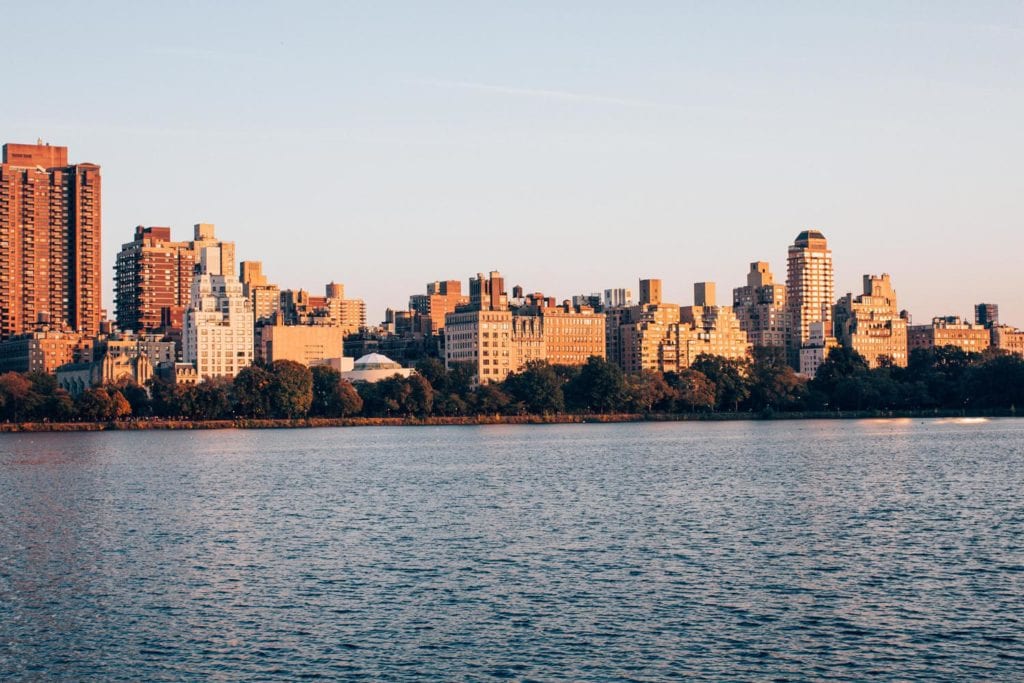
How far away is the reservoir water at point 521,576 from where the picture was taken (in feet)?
137

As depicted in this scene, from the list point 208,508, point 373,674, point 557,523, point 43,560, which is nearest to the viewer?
point 373,674

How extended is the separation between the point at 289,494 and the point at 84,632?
4713cm

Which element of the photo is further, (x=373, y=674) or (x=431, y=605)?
(x=431, y=605)

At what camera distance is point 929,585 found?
51.9 meters

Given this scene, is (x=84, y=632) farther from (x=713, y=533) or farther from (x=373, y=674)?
(x=713, y=533)

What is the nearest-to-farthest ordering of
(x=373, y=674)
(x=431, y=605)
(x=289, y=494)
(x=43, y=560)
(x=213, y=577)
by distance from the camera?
(x=373, y=674) < (x=431, y=605) < (x=213, y=577) < (x=43, y=560) < (x=289, y=494)

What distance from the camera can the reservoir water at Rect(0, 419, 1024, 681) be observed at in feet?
137

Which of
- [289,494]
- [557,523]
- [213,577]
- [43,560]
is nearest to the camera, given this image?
[213,577]

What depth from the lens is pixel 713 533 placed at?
6731 centimetres

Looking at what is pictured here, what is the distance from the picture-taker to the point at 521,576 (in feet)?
181

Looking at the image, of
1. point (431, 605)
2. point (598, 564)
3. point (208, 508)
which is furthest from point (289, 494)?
point (431, 605)

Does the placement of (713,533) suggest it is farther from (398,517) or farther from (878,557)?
(398,517)

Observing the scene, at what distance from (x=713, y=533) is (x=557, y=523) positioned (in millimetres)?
8806

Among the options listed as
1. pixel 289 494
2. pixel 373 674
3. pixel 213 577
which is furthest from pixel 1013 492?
Answer: pixel 373 674
